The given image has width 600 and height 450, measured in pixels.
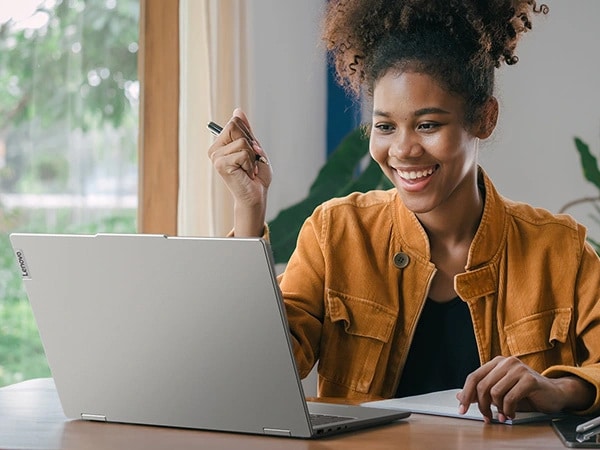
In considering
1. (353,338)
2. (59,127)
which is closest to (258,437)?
(353,338)

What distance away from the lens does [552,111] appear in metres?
3.45

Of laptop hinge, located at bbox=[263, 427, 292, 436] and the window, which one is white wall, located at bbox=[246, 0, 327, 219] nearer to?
the window

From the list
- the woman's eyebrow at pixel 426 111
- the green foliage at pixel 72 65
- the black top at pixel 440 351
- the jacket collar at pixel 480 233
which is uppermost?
the green foliage at pixel 72 65

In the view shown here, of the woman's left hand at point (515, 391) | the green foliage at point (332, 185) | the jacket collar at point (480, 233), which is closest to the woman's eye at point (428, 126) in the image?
the jacket collar at point (480, 233)

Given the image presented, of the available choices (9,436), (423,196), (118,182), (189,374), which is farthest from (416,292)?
(118,182)

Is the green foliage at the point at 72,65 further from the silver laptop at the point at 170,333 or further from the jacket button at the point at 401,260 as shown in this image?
the silver laptop at the point at 170,333

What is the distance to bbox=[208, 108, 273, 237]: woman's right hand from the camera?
180 centimetres

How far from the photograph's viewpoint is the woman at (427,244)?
1.74m

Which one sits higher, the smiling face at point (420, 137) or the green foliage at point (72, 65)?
the green foliage at point (72, 65)

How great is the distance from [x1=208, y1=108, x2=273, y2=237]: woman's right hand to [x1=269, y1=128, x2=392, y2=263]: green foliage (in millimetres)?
1242

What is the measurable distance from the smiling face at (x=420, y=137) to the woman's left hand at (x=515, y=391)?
1.48ft

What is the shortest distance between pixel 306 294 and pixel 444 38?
0.48 meters

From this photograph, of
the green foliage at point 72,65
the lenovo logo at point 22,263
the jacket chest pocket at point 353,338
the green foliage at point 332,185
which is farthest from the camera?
the green foliage at point 332,185

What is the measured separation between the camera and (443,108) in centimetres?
174
